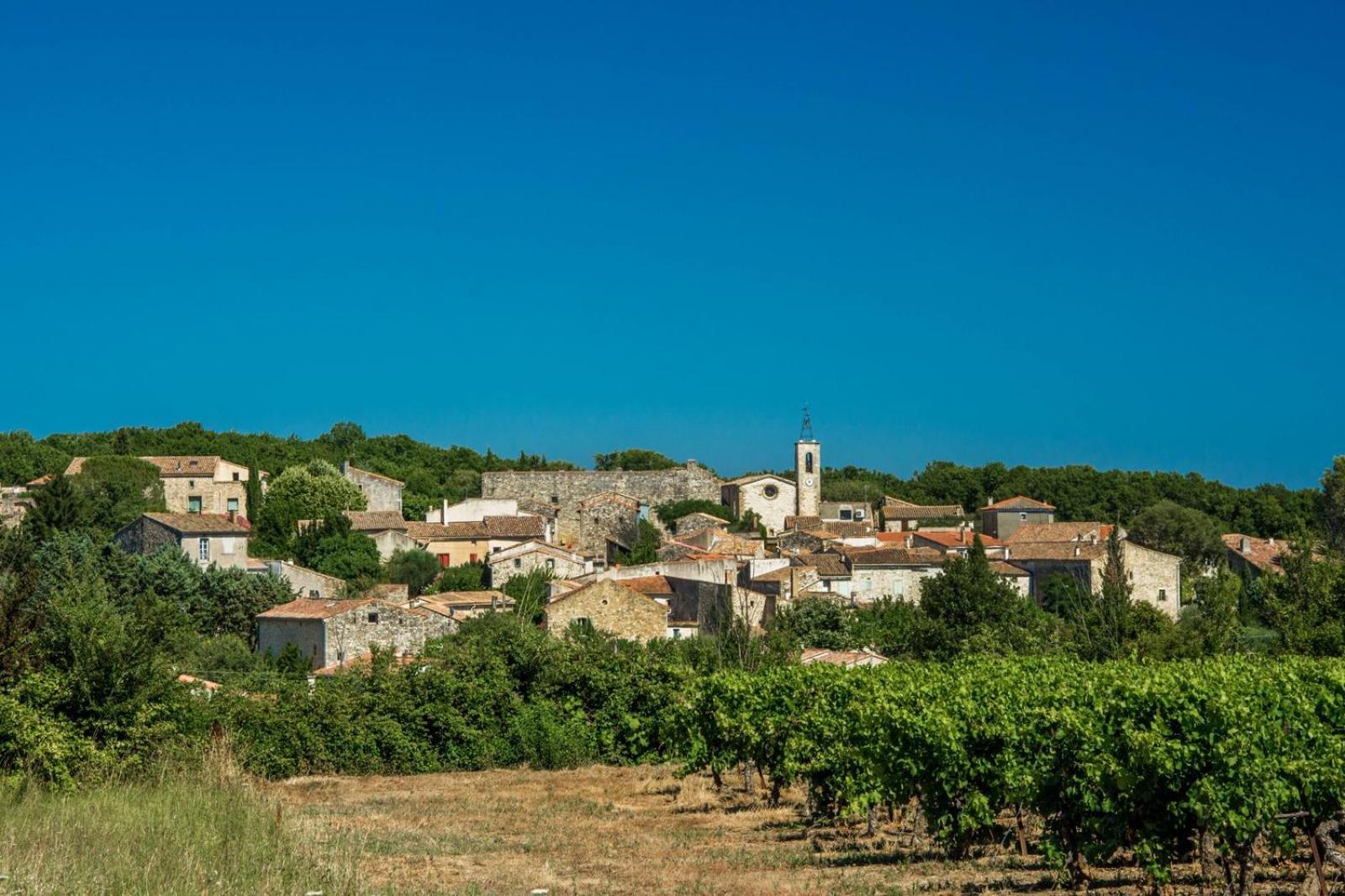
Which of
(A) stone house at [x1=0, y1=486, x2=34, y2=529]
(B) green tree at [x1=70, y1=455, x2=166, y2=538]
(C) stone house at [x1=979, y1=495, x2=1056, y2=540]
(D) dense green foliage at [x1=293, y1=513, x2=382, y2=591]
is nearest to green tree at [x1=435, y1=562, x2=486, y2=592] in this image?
(D) dense green foliage at [x1=293, y1=513, x2=382, y2=591]

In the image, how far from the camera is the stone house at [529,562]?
52469mm

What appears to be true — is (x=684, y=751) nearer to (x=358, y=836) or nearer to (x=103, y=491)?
(x=358, y=836)

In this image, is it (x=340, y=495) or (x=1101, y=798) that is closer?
(x=1101, y=798)

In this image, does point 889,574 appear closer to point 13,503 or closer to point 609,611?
point 609,611

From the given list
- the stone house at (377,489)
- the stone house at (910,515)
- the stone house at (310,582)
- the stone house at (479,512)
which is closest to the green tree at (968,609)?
the stone house at (310,582)

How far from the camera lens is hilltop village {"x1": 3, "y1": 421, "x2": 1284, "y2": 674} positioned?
42.2 metres

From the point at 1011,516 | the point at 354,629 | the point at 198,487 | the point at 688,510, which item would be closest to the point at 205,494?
the point at 198,487

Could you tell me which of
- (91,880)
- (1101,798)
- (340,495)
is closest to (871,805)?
(1101,798)

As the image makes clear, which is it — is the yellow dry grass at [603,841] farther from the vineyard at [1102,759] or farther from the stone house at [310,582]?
the stone house at [310,582]

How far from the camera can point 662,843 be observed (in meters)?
16.2

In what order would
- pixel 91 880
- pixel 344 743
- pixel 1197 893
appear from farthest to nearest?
pixel 344 743 → pixel 1197 893 → pixel 91 880

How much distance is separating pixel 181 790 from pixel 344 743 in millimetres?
9020

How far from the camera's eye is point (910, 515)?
75.8 m

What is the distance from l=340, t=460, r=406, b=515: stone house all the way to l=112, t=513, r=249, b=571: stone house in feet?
48.7
